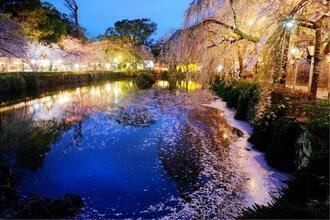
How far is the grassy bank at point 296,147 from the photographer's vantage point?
432 centimetres

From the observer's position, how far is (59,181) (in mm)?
9156

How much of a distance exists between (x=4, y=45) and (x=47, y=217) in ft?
89.7

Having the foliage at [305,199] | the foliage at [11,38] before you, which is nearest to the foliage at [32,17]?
the foliage at [11,38]

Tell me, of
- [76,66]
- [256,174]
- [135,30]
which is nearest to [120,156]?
[256,174]

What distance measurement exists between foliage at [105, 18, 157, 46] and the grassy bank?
178 ft

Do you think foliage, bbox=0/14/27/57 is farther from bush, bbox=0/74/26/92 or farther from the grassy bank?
the grassy bank

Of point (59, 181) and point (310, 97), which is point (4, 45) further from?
point (310, 97)

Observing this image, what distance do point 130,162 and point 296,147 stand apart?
489 centimetres

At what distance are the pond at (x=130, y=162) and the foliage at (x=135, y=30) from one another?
5030cm

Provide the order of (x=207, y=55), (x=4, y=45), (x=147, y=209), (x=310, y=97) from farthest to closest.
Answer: (x=4, y=45), (x=310, y=97), (x=207, y=55), (x=147, y=209)

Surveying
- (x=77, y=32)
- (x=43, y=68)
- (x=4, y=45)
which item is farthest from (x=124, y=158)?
(x=77, y=32)

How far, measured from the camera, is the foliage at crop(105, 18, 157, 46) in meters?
67.6

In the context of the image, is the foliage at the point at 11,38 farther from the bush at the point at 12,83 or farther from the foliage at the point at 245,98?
the foliage at the point at 245,98

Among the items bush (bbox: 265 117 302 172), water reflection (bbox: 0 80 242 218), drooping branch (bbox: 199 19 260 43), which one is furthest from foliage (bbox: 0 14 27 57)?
bush (bbox: 265 117 302 172)
